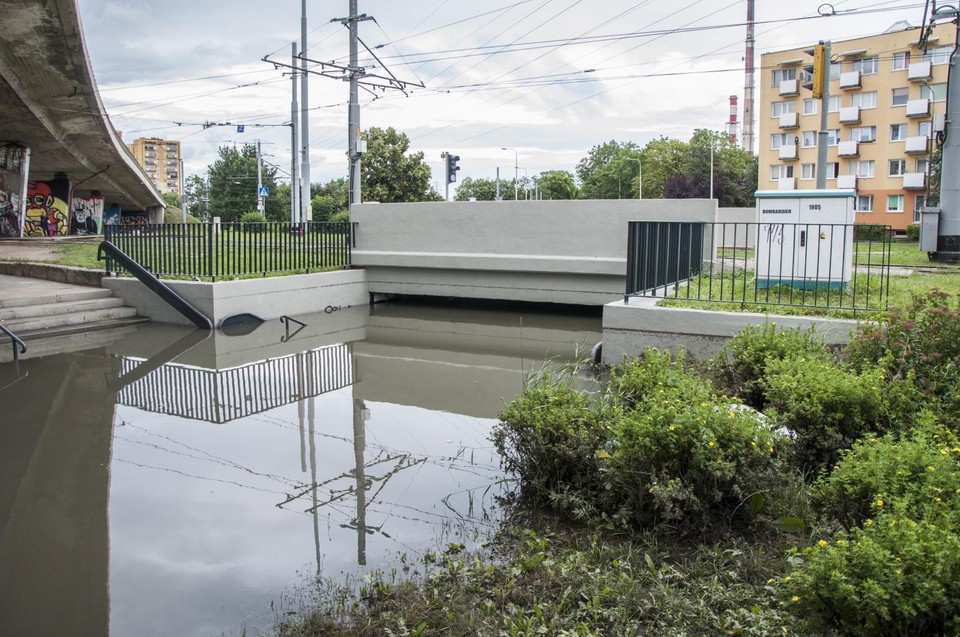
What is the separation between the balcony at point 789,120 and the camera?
2318 inches

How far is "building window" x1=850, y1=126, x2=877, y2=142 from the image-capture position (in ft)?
182

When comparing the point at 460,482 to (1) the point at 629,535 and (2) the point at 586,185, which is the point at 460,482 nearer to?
(1) the point at 629,535

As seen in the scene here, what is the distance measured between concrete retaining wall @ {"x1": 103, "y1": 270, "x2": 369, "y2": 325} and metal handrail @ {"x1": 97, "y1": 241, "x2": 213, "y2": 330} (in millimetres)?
131

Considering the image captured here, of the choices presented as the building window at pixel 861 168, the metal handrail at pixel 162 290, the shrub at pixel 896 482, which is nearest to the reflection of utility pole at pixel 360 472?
the shrub at pixel 896 482

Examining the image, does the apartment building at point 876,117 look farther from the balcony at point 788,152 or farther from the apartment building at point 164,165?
the apartment building at point 164,165

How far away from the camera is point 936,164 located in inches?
1806

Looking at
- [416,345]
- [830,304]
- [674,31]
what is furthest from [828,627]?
[674,31]

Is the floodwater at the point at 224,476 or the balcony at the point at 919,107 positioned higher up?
the balcony at the point at 919,107

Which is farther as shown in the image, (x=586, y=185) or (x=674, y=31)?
(x=586, y=185)

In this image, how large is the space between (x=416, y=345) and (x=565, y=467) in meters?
7.18

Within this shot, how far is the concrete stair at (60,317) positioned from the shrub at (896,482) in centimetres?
1026

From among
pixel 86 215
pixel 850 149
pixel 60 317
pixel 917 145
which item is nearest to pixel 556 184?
pixel 850 149

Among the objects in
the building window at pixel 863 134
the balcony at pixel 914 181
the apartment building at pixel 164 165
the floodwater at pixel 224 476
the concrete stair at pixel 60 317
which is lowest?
the floodwater at pixel 224 476

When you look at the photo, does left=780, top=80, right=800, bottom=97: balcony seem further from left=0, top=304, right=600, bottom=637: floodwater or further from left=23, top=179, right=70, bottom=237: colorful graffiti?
left=0, top=304, right=600, bottom=637: floodwater
